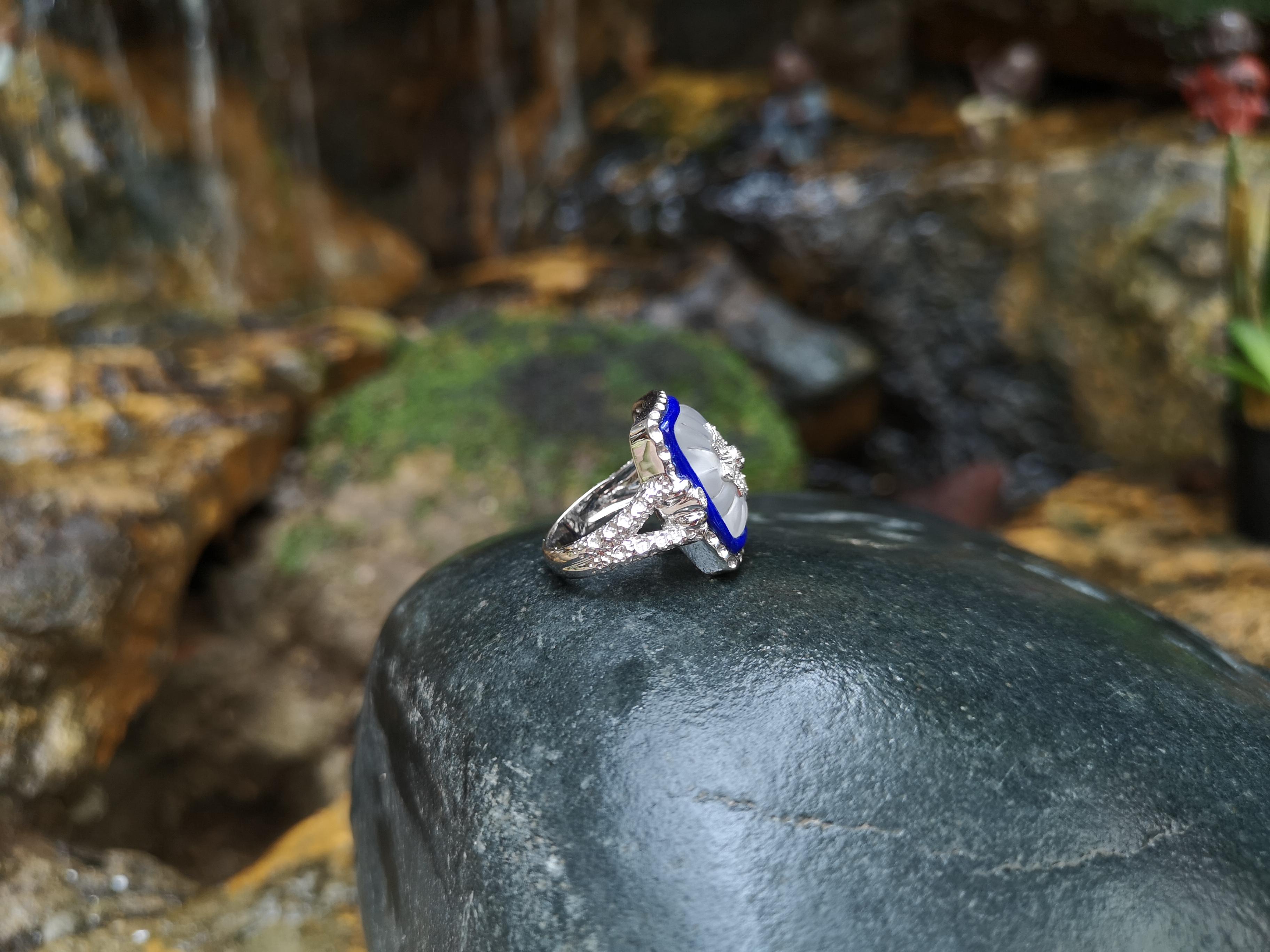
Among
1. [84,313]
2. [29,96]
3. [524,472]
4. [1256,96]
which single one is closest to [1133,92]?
[1256,96]

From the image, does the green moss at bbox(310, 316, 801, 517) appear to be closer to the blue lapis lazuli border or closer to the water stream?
the blue lapis lazuli border

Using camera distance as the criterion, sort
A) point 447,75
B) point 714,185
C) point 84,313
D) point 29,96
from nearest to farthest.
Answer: point 84,313 → point 29,96 → point 714,185 → point 447,75

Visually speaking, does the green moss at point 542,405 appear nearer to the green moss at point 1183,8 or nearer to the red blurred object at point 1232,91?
the red blurred object at point 1232,91

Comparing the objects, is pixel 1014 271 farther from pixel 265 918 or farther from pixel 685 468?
pixel 265 918

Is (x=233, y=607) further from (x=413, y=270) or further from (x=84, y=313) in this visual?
(x=413, y=270)

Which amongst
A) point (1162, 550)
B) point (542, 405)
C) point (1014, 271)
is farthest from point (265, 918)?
point (1014, 271)

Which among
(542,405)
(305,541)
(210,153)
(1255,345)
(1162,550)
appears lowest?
(1162,550)

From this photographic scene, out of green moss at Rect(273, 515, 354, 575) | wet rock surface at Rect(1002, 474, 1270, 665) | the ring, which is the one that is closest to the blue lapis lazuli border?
the ring
